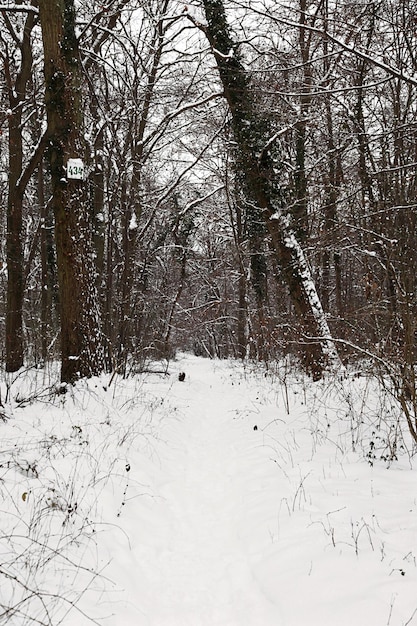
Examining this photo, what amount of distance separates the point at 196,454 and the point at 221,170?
13.4 metres

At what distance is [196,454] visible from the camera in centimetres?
584

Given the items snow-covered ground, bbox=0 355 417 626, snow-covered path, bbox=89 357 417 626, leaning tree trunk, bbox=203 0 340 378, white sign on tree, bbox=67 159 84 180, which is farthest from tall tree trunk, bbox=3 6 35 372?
snow-covered path, bbox=89 357 417 626

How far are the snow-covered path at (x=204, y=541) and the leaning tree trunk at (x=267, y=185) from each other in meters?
2.57

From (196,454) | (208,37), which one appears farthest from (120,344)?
(208,37)

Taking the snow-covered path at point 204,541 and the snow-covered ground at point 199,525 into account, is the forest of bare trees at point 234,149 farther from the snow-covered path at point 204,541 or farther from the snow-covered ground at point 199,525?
the snow-covered path at point 204,541

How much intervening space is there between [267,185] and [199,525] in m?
7.19

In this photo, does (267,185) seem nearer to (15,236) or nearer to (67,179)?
(67,179)

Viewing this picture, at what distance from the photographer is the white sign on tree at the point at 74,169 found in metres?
6.87

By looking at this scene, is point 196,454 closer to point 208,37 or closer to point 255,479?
point 255,479

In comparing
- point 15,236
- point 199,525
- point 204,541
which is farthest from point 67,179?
point 204,541

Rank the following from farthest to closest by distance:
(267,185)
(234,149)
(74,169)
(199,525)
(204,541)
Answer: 1. (234,149)
2. (267,185)
3. (74,169)
4. (199,525)
5. (204,541)

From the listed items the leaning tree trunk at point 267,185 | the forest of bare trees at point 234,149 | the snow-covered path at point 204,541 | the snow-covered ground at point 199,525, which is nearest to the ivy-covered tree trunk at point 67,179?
the forest of bare trees at point 234,149

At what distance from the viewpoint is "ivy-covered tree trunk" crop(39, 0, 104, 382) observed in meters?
6.89

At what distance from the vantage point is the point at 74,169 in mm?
6879
